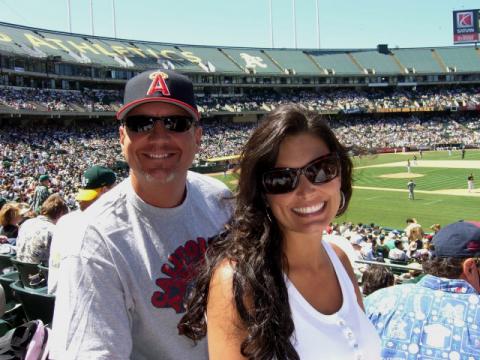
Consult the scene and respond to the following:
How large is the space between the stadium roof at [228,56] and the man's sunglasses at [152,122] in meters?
52.2

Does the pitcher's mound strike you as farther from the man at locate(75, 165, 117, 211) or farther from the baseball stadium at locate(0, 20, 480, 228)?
the man at locate(75, 165, 117, 211)

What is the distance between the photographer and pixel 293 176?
7.08 feet

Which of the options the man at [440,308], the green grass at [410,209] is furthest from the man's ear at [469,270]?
the green grass at [410,209]

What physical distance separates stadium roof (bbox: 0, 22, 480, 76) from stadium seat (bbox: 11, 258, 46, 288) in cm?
4857

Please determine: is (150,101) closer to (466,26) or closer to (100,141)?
(100,141)

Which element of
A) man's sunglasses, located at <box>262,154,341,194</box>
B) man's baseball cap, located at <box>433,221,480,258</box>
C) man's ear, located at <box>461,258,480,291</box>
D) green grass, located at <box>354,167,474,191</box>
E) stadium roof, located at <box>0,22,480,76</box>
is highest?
stadium roof, located at <box>0,22,480,76</box>

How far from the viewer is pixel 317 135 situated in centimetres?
222

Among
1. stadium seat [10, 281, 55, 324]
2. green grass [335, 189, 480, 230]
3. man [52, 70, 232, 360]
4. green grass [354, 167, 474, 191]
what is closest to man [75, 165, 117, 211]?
stadium seat [10, 281, 55, 324]

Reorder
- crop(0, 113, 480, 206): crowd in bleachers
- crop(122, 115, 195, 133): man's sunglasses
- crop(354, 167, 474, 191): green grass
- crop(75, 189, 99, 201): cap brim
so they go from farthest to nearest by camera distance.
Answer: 1. crop(354, 167, 474, 191): green grass
2. crop(0, 113, 480, 206): crowd in bleachers
3. crop(75, 189, 99, 201): cap brim
4. crop(122, 115, 195, 133): man's sunglasses

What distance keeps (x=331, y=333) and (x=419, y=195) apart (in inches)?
1124

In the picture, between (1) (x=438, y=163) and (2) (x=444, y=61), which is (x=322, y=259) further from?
(2) (x=444, y=61)

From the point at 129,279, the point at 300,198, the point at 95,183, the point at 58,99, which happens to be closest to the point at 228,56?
the point at 58,99

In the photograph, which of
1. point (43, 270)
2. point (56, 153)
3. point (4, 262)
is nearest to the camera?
point (43, 270)

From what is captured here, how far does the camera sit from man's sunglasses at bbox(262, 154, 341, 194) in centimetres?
214
